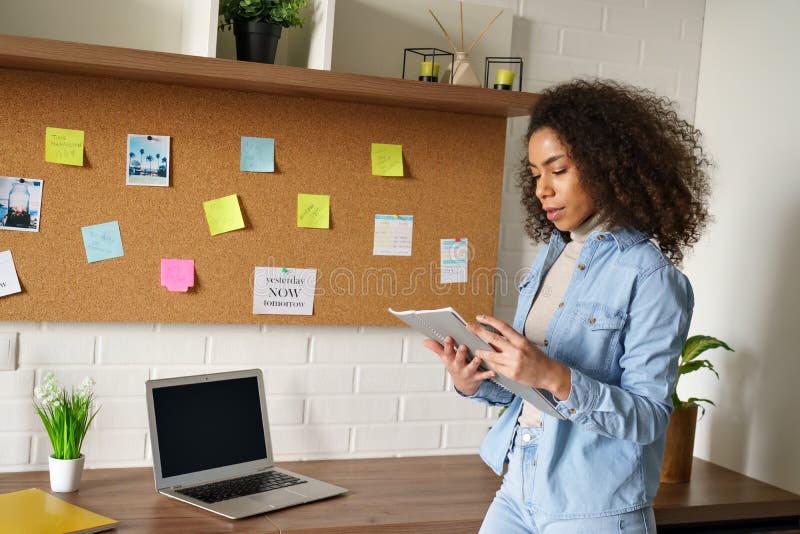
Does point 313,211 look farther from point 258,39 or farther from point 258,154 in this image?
point 258,39

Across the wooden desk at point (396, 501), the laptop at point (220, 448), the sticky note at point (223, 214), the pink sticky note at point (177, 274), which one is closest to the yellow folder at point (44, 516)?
the wooden desk at point (396, 501)

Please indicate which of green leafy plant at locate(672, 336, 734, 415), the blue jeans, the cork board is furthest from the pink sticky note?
green leafy plant at locate(672, 336, 734, 415)

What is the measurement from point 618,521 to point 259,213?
44.7 inches

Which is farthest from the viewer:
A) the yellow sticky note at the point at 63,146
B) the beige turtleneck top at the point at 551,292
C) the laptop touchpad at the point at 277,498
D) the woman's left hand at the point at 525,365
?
the yellow sticky note at the point at 63,146

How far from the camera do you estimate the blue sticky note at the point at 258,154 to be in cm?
217

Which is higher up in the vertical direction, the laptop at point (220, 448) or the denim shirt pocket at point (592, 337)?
the denim shirt pocket at point (592, 337)

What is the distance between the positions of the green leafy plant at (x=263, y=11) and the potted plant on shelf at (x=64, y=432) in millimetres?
912

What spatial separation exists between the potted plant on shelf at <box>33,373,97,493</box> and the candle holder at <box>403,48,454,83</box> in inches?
43.7

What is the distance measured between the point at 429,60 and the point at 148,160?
2.51 feet

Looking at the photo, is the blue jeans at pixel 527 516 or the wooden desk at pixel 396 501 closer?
the blue jeans at pixel 527 516

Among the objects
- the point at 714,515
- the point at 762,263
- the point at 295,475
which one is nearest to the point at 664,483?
the point at 714,515

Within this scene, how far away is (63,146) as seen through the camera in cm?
202

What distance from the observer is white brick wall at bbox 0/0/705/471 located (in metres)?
2.09

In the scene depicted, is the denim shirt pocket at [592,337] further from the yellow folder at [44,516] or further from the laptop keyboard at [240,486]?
the yellow folder at [44,516]
